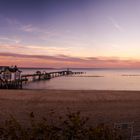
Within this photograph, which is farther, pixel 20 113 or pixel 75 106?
pixel 75 106

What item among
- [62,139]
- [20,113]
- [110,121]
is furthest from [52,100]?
[62,139]

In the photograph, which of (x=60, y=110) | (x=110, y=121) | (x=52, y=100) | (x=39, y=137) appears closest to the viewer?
(x=39, y=137)

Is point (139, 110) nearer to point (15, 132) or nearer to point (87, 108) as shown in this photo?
point (87, 108)

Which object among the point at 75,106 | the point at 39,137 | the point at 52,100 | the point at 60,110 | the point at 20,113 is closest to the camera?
the point at 39,137

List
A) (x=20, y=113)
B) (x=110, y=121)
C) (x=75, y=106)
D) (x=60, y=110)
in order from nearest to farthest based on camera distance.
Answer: (x=110, y=121) → (x=20, y=113) → (x=60, y=110) → (x=75, y=106)

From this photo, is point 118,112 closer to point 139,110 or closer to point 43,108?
point 139,110

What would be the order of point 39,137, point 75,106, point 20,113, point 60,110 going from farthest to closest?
point 75,106 → point 60,110 → point 20,113 → point 39,137

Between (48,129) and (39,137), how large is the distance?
156mm

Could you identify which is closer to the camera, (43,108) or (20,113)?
(20,113)

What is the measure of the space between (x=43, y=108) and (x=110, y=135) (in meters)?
13.1

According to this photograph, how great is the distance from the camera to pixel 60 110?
1596 cm

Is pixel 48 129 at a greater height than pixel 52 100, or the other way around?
pixel 48 129

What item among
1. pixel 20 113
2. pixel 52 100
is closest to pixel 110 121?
pixel 20 113

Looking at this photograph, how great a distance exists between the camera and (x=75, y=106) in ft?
57.4
